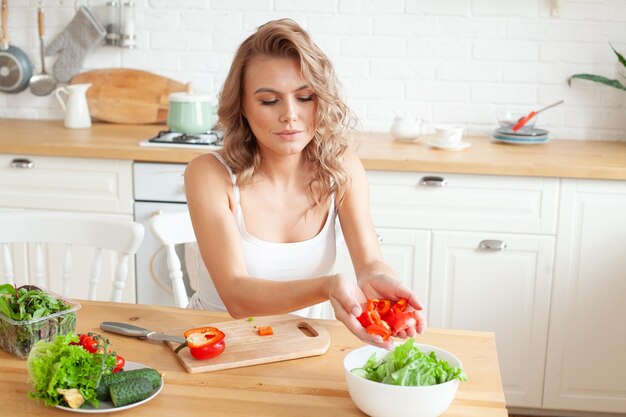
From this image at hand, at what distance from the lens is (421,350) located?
59.6 inches

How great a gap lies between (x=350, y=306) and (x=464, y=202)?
1561 millimetres

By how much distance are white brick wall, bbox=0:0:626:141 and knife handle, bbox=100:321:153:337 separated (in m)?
2.11

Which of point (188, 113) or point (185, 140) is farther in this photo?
point (188, 113)

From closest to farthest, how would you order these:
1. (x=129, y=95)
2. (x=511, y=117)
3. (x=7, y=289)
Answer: (x=7, y=289) → (x=511, y=117) → (x=129, y=95)

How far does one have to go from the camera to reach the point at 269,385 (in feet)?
4.86

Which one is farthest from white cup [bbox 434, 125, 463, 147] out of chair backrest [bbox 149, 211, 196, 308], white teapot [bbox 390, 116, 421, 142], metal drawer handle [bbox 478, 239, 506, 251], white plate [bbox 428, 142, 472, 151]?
chair backrest [bbox 149, 211, 196, 308]

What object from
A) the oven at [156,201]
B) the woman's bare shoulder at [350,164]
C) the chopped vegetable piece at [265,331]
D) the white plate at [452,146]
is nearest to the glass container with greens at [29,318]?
the chopped vegetable piece at [265,331]

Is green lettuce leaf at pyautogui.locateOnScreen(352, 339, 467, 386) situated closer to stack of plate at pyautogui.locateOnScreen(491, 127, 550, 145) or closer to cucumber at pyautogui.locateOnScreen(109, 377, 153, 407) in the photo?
cucumber at pyautogui.locateOnScreen(109, 377, 153, 407)

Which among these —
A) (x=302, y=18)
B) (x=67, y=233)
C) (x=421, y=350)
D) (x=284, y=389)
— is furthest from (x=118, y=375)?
(x=302, y=18)

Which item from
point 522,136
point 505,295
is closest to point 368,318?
point 505,295

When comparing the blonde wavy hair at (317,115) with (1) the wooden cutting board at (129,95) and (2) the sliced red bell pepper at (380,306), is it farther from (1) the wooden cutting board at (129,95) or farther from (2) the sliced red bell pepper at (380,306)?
(1) the wooden cutting board at (129,95)

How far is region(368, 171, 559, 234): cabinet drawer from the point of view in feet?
9.77

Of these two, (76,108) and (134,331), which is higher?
(76,108)

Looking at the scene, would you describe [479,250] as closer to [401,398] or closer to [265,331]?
[265,331]
